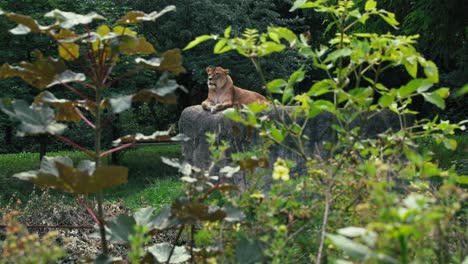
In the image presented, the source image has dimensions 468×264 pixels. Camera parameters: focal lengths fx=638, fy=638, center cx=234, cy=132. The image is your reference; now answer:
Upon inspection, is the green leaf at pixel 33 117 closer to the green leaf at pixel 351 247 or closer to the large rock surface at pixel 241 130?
the green leaf at pixel 351 247

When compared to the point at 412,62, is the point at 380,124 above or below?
below

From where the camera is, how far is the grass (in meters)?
10.6

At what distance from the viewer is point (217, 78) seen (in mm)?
9812

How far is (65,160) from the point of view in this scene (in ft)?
8.13

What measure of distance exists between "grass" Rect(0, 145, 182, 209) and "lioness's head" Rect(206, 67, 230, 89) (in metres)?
1.70

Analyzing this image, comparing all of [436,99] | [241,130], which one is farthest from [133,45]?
[241,130]

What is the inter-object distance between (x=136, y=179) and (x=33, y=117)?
12.4m

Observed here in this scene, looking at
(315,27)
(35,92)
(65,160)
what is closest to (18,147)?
(35,92)

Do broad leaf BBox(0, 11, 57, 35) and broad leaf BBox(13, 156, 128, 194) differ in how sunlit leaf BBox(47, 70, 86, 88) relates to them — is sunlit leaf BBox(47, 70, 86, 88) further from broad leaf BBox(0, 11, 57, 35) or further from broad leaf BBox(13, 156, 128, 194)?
broad leaf BBox(13, 156, 128, 194)

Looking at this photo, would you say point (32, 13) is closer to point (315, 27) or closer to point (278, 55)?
point (278, 55)

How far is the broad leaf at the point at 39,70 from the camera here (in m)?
2.36

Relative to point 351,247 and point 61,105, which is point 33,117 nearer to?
point 61,105

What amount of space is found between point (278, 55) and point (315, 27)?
18.3ft

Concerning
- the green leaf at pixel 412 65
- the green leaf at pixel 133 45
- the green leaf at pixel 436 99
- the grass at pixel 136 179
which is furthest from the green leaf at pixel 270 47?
the grass at pixel 136 179
